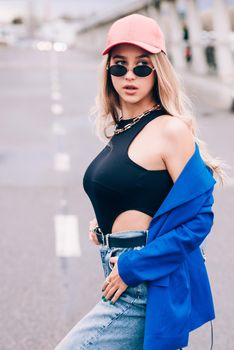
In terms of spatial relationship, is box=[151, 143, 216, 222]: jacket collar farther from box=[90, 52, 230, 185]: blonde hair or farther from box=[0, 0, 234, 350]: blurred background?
box=[0, 0, 234, 350]: blurred background

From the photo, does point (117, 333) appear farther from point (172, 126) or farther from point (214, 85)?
point (214, 85)

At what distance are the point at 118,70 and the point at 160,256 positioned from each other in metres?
0.69

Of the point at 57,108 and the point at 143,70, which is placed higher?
the point at 143,70

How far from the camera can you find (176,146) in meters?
2.26

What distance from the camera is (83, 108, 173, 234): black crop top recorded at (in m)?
2.27

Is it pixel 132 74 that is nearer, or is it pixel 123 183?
pixel 123 183

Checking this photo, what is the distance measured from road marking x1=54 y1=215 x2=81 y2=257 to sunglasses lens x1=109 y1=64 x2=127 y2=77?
3200mm

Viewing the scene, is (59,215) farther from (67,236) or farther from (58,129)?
A: (58,129)

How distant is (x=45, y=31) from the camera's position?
141 m

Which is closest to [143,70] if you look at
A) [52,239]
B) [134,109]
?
[134,109]

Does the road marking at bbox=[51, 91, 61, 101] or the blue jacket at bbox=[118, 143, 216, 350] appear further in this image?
the road marking at bbox=[51, 91, 61, 101]

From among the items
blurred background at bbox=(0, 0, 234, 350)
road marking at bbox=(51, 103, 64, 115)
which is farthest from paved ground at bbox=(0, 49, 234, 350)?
road marking at bbox=(51, 103, 64, 115)

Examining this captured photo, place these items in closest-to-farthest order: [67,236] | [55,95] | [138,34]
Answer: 1. [138,34]
2. [67,236]
3. [55,95]

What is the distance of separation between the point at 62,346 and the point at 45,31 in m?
142
